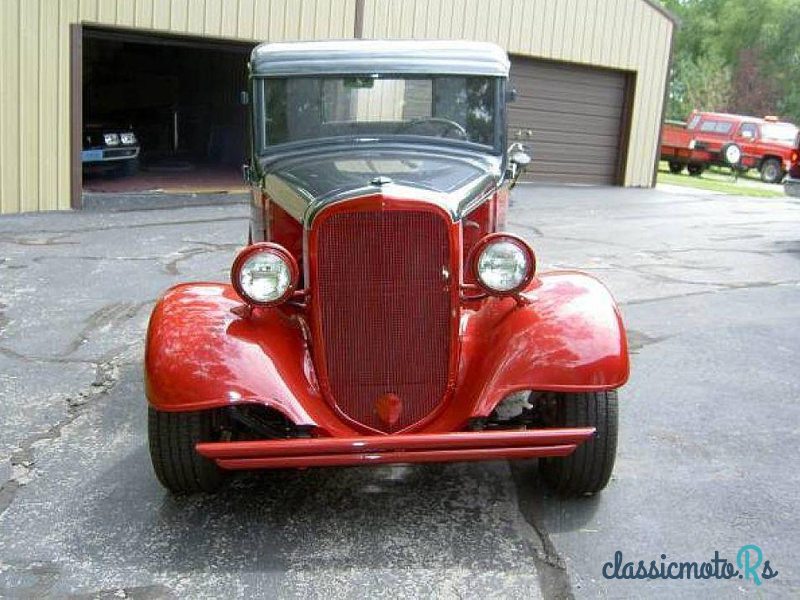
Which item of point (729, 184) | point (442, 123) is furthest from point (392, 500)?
point (729, 184)

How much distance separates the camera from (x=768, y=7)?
46406 millimetres

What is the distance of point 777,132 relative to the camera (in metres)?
24.8

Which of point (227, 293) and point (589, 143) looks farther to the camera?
point (589, 143)

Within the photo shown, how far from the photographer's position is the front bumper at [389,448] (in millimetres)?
3014

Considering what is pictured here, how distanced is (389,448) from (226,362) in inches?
28.7

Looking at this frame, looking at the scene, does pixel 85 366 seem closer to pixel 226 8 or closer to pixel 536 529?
pixel 536 529

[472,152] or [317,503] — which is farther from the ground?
[472,152]

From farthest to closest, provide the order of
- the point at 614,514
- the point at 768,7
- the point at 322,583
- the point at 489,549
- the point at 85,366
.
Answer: the point at 768,7
the point at 85,366
the point at 614,514
the point at 489,549
the point at 322,583

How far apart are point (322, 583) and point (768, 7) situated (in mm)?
50905

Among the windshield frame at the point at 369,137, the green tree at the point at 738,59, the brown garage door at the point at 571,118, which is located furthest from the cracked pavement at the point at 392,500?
the green tree at the point at 738,59

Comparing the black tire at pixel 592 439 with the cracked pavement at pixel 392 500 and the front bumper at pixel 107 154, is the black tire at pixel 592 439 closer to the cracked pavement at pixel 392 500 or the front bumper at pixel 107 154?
the cracked pavement at pixel 392 500

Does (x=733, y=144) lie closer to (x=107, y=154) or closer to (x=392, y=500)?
(x=107, y=154)

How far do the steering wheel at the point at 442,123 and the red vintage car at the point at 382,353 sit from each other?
83 centimetres

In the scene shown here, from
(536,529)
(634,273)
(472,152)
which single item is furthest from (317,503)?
(634,273)
